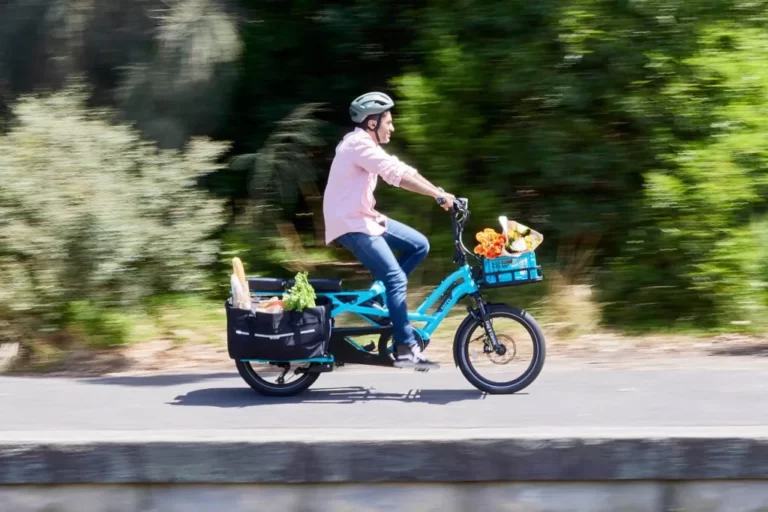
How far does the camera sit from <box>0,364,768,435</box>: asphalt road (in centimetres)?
550

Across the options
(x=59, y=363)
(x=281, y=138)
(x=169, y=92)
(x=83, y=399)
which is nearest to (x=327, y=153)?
(x=281, y=138)

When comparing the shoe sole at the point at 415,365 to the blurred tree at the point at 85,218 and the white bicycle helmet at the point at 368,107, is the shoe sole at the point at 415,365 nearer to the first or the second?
the white bicycle helmet at the point at 368,107

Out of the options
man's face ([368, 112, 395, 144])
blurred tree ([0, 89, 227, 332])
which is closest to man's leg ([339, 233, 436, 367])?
man's face ([368, 112, 395, 144])

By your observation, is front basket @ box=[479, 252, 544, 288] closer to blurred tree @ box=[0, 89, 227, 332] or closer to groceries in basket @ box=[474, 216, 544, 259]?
groceries in basket @ box=[474, 216, 544, 259]

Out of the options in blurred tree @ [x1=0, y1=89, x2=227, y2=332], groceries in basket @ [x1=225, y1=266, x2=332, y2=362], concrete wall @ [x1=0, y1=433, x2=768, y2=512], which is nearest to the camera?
concrete wall @ [x1=0, y1=433, x2=768, y2=512]

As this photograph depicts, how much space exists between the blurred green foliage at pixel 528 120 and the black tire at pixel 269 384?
5.94 feet

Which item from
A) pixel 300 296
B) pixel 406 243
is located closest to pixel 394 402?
pixel 300 296

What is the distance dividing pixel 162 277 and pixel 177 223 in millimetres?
431

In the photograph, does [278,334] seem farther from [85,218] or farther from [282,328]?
[85,218]

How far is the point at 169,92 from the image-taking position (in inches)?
364

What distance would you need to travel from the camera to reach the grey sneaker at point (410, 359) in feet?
19.6

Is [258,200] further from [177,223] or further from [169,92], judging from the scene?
[177,223]

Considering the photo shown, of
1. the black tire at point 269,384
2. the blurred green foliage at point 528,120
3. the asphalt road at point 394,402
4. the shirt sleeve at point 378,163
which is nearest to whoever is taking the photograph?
the asphalt road at point 394,402

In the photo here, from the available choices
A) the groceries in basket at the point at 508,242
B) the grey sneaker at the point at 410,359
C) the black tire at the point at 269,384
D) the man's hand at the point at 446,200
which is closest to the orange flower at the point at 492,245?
the groceries in basket at the point at 508,242
